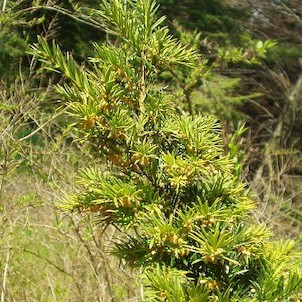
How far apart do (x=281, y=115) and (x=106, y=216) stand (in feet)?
47.6

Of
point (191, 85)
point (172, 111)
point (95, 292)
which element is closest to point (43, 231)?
point (95, 292)

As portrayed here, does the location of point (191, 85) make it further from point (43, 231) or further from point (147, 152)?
point (147, 152)

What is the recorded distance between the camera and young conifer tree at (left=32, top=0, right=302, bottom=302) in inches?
71.8

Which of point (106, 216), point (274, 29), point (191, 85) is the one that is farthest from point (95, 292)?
point (274, 29)

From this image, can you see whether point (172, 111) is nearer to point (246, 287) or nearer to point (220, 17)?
point (246, 287)

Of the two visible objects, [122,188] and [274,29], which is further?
[274,29]

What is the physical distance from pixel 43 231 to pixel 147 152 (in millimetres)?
4349

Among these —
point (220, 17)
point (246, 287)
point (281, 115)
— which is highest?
point (246, 287)

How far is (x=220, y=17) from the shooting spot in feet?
52.7

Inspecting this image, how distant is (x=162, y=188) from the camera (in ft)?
6.49

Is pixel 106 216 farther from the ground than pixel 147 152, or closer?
closer

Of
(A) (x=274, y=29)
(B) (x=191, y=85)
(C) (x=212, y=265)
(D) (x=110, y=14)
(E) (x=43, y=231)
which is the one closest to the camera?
(C) (x=212, y=265)

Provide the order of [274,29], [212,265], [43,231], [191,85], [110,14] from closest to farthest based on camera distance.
A: [212,265], [110,14], [191,85], [43,231], [274,29]

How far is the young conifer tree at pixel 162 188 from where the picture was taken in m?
1.82
